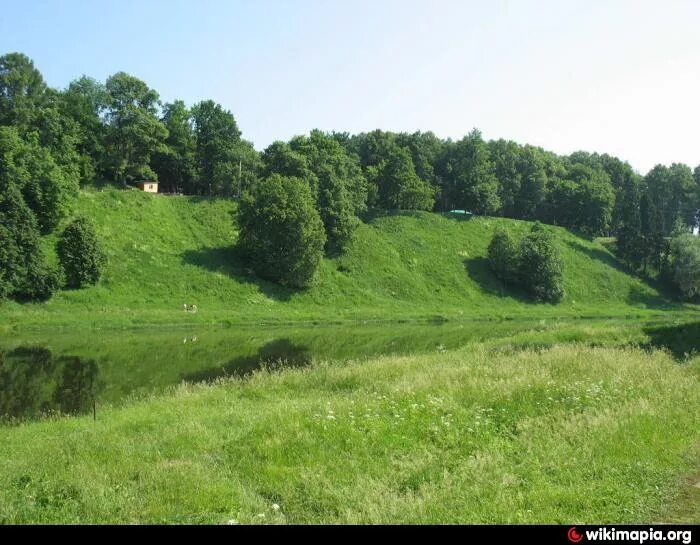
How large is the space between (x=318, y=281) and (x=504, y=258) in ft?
106

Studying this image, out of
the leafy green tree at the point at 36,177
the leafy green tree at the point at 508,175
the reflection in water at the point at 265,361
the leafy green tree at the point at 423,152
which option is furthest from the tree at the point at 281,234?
the leafy green tree at the point at 508,175

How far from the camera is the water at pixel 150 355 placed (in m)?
23.6

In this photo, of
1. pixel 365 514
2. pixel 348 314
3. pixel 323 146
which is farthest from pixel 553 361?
pixel 323 146

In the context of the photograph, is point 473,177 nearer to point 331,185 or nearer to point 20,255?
point 331,185

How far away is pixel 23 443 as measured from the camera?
587 inches

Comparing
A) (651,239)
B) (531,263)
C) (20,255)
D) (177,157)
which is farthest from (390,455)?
(651,239)

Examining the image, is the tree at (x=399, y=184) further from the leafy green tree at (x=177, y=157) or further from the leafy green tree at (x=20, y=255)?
the leafy green tree at (x=20, y=255)

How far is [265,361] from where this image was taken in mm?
32219

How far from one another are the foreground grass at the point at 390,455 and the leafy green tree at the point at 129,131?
237 ft

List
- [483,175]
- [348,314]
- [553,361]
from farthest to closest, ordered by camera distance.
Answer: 1. [483,175]
2. [348,314]
3. [553,361]

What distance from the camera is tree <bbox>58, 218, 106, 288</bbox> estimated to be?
55062 mm

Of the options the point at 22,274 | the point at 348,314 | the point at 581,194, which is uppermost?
the point at 581,194

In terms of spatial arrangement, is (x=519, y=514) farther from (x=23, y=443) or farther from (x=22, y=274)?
(x=22, y=274)

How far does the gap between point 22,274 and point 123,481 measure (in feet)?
154
